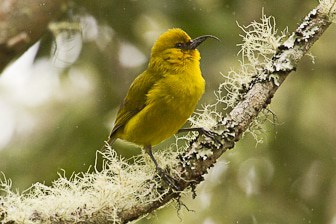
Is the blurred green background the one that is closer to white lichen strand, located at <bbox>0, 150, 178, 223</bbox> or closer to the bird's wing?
the bird's wing

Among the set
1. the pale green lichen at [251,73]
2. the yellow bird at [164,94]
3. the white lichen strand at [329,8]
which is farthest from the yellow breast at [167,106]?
the white lichen strand at [329,8]

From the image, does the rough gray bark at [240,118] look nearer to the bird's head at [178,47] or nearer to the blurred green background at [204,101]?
the bird's head at [178,47]

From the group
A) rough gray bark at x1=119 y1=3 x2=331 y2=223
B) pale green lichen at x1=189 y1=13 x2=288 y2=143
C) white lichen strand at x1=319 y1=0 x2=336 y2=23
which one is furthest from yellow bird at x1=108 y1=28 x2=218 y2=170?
white lichen strand at x1=319 y1=0 x2=336 y2=23

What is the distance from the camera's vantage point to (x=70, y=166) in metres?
3.59

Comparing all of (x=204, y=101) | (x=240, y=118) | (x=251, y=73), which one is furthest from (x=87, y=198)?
(x=204, y=101)

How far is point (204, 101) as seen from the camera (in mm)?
3789

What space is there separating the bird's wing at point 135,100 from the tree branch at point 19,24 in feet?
1.60

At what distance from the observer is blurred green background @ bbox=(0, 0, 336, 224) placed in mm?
3678

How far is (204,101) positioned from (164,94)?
36.2 inches

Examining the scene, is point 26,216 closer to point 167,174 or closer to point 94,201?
point 94,201

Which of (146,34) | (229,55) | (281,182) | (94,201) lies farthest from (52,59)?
(94,201)

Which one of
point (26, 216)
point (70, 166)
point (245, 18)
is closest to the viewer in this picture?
point (26, 216)

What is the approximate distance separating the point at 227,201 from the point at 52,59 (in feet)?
3.92

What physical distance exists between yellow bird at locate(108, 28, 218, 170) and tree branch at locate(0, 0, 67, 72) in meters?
0.50
